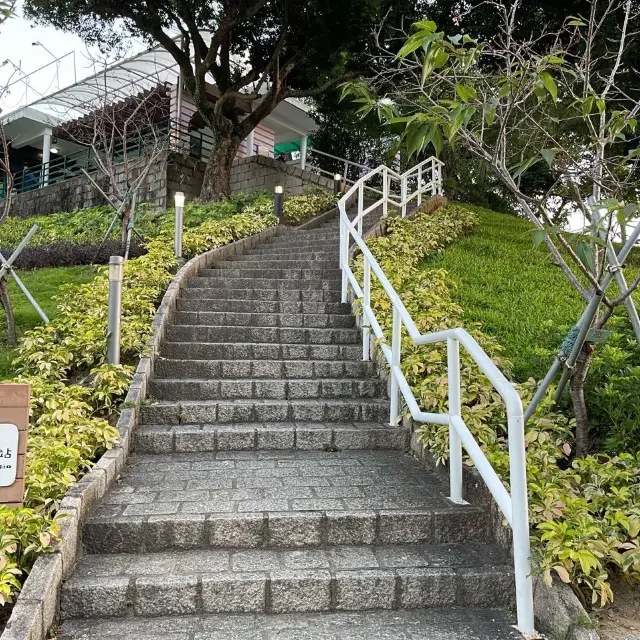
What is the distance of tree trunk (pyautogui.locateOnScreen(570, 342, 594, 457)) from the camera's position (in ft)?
9.25

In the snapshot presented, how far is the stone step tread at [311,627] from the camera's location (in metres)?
2.14

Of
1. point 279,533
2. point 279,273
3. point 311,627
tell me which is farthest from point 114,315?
point 279,273

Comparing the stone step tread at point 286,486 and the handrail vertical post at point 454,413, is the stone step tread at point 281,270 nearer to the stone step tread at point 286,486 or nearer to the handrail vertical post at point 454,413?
the stone step tread at point 286,486

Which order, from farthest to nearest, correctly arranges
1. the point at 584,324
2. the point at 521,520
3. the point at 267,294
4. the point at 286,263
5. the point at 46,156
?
the point at 46,156 < the point at 286,263 < the point at 267,294 < the point at 584,324 < the point at 521,520

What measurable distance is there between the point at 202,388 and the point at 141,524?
1.76m

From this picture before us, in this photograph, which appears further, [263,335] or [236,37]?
[236,37]

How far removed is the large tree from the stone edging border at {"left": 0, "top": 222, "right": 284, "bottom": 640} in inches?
354

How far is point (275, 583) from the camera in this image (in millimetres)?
2322

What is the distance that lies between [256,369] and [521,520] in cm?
281

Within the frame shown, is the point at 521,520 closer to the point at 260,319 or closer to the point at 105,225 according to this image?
the point at 260,319

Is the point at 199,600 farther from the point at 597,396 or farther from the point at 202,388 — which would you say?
the point at 597,396

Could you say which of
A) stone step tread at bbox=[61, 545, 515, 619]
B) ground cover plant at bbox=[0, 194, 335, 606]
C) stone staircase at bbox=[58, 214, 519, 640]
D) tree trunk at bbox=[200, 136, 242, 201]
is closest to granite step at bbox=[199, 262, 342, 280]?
ground cover plant at bbox=[0, 194, 335, 606]

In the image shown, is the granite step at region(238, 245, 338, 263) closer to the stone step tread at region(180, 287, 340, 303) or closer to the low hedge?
the stone step tread at region(180, 287, 340, 303)

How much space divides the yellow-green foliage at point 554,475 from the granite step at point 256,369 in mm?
513
